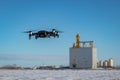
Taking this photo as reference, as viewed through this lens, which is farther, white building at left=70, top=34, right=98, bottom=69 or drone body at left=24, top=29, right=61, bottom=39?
white building at left=70, top=34, right=98, bottom=69

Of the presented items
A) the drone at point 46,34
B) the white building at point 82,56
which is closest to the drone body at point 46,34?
the drone at point 46,34

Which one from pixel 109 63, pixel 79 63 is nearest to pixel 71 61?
pixel 79 63

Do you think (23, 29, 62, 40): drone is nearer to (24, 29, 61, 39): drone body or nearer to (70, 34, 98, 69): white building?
(24, 29, 61, 39): drone body

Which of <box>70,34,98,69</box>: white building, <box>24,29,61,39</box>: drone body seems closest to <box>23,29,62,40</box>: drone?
<box>24,29,61,39</box>: drone body

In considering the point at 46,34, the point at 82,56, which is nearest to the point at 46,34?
the point at 46,34

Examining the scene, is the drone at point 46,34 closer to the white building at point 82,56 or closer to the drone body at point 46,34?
the drone body at point 46,34

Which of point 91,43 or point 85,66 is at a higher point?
point 91,43

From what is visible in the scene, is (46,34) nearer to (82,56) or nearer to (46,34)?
(46,34)

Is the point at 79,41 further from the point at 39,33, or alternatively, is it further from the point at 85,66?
the point at 39,33
